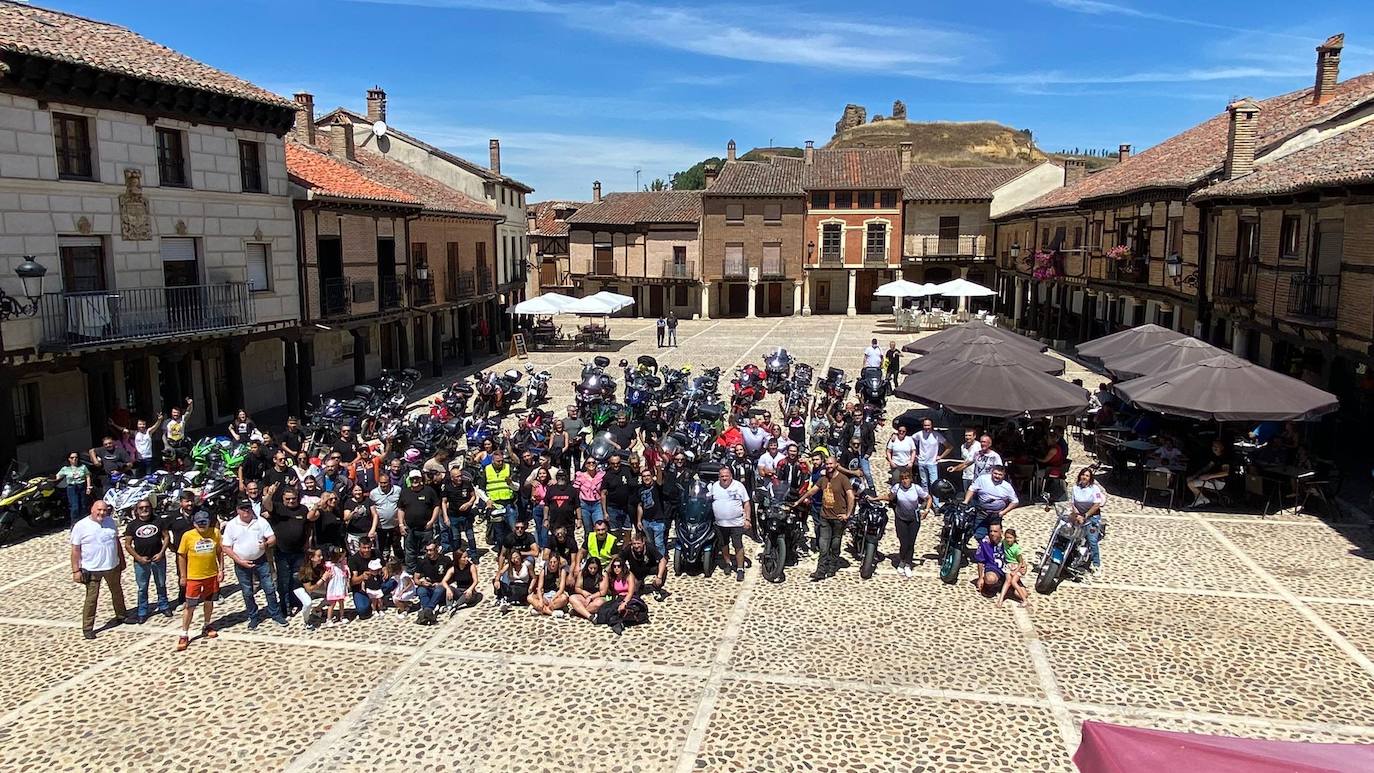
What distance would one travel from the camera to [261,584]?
396 inches

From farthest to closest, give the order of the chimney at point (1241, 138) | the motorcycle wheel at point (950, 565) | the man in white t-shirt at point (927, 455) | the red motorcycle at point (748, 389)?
the chimney at point (1241, 138) < the red motorcycle at point (748, 389) < the man in white t-shirt at point (927, 455) < the motorcycle wheel at point (950, 565)

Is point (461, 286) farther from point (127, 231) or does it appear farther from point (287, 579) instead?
point (287, 579)

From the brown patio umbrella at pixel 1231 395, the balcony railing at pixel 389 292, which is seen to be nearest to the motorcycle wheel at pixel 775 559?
the brown patio umbrella at pixel 1231 395

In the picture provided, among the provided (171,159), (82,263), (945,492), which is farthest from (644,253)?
→ (945,492)

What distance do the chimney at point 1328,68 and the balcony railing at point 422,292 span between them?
86.0 ft

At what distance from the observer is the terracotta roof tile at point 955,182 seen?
5078 cm

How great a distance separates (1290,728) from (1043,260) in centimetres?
3077

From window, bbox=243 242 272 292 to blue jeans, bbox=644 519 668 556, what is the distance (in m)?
13.8

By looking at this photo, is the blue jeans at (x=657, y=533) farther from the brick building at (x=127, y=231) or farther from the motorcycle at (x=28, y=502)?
the brick building at (x=127, y=231)

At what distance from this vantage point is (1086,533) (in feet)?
36.2

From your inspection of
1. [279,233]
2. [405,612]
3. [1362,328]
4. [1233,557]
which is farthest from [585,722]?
[279,233]

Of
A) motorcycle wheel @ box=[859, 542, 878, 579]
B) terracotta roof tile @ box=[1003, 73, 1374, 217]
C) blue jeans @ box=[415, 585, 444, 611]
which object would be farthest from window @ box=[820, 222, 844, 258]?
blue jeans @ box=[415, 585, 444, 611]

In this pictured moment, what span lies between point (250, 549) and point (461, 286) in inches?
944

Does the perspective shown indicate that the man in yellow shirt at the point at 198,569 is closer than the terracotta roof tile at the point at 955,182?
Yes
